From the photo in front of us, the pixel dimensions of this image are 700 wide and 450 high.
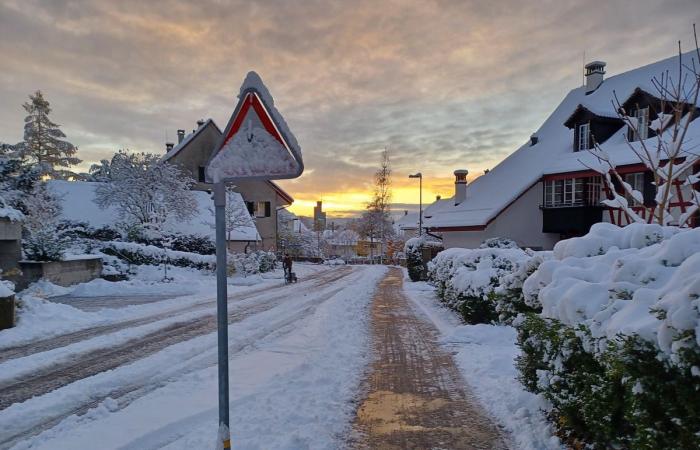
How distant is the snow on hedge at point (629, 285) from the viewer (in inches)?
105

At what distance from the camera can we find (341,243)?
108 meters

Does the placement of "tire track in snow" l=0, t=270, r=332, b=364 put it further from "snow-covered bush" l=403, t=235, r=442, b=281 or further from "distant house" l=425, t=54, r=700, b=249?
"distant house" l=425, t=54, r=700, b=249

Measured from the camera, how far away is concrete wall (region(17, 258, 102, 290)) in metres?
16.9

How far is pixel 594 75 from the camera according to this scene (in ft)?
86.5

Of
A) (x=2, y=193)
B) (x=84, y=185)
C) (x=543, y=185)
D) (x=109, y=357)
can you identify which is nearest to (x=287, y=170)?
(x=109, y=357)

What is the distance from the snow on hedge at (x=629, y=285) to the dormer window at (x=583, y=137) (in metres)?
18.8

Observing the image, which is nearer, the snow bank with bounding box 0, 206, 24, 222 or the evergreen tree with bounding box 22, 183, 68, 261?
the snow bank with bounding box 0, 206, 24, 222

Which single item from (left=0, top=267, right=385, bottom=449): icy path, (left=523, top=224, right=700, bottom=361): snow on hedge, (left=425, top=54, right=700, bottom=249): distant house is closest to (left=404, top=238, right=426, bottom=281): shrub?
(left=425, top=54, right=700, bottom=249): distant house

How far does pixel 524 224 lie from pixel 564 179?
109 inches

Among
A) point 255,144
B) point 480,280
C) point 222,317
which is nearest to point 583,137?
point 480,280

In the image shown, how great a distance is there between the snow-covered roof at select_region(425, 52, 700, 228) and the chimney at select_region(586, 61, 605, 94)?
1.28ft

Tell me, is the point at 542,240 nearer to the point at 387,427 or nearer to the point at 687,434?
the point at 387,427

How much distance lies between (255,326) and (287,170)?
8.15 m

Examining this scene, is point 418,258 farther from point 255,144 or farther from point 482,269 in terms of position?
point 255,144
